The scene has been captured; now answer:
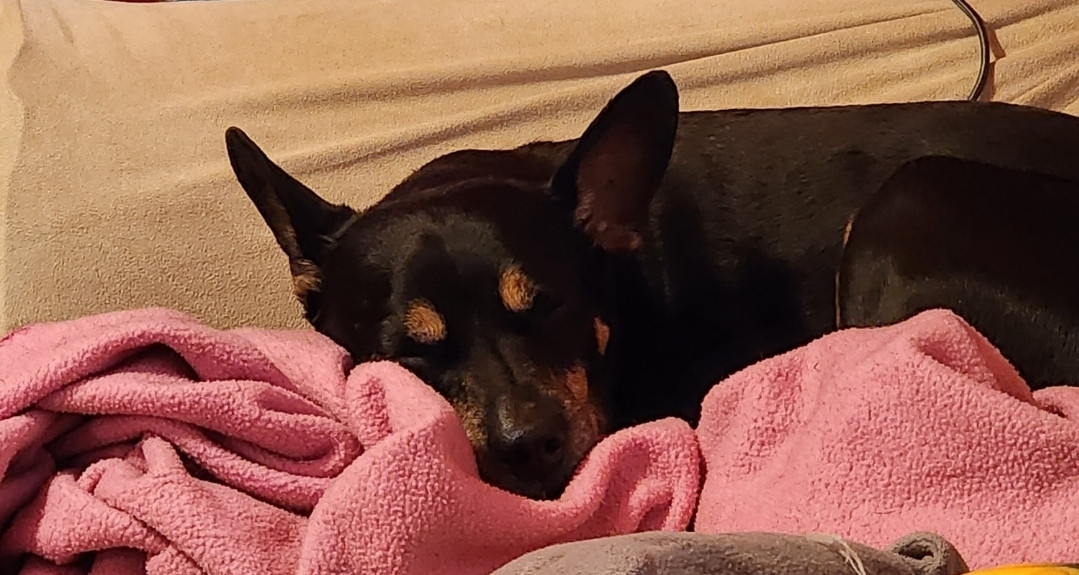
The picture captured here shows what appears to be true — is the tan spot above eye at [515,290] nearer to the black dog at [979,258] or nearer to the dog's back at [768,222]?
the dog's back at [768,222]

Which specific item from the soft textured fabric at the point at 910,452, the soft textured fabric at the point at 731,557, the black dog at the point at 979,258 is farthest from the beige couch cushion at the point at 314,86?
the soft textured fabric at the point at 731,557

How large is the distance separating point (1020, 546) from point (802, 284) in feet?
2.32

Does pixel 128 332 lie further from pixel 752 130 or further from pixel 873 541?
pixel 752 130

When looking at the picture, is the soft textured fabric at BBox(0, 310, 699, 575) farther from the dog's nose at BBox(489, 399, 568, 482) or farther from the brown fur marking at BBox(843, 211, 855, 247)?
the brown fur marking at BBox(843, 211, 855, 247)

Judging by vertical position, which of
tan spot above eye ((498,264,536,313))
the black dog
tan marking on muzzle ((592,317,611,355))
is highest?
the black dog

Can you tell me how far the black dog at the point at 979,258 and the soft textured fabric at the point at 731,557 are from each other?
48 cm

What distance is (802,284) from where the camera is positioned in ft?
5.05

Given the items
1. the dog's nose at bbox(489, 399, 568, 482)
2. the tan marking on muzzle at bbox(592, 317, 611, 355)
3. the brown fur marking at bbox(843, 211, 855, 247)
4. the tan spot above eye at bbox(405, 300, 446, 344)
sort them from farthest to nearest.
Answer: the brown fur marking at bbox(843, 211, 855, 247) → the tan marking on muzzle at bbox(592, 317, 611, 355) → the tan spot above eye at bbox(405, 300, 446, 344) → the dog's nose at bbox(489, 399, 568, 482)

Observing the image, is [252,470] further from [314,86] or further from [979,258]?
[314,86]

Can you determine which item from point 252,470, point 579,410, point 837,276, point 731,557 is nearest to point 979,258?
point 837,276

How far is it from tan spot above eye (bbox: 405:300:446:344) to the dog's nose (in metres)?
0.12

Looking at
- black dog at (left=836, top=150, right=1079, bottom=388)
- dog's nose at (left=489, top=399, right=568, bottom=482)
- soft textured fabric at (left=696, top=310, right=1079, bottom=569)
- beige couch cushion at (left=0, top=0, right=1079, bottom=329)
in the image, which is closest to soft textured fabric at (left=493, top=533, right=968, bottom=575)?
soft textured fabric at (left=696, top=310, right=1079, bottom=569)

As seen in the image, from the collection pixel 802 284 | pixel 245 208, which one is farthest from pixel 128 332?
pixel 802 284

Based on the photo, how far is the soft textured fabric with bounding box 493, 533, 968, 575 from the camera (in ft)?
2.38
